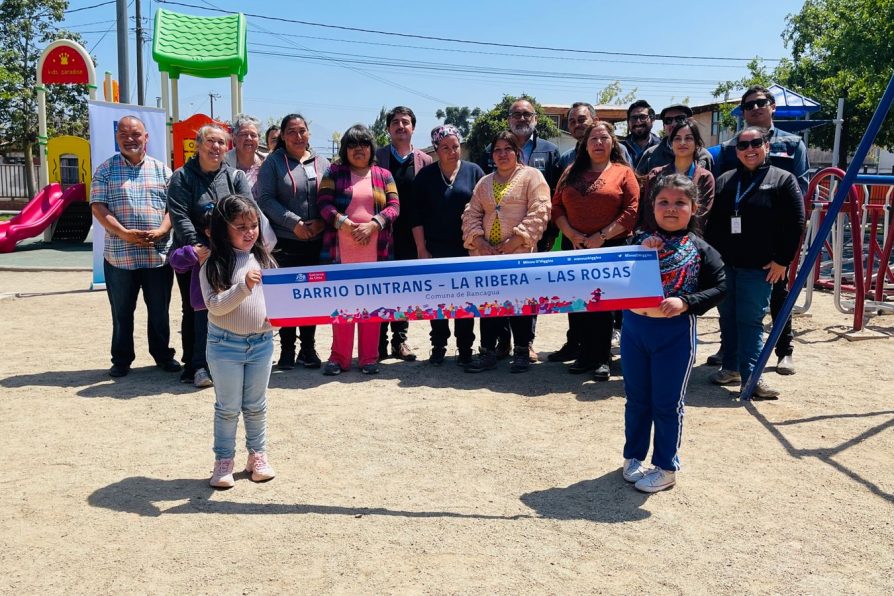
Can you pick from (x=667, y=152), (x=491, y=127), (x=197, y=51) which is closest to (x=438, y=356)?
(x=667, y=152)

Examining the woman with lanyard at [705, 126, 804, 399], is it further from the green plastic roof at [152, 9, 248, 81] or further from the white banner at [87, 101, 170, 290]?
the green plastic roof at [152, 9, 248, 81]

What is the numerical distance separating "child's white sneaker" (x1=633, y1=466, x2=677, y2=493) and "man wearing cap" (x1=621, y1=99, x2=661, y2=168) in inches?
143

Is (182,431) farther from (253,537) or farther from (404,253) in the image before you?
(404,253)

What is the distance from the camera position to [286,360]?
6.42m

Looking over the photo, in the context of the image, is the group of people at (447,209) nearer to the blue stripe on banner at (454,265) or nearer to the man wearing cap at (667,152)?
the man wearing cap at (667,152)

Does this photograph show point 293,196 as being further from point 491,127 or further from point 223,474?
point 491,127

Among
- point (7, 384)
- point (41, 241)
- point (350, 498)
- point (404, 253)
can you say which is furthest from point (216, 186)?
point (41, 241)

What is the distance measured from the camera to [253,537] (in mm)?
3357

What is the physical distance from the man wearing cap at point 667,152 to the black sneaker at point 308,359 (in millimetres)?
3260

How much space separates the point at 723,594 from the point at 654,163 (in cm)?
414

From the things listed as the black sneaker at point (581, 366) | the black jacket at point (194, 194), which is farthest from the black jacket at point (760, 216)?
the black jacket at point (194, 194)

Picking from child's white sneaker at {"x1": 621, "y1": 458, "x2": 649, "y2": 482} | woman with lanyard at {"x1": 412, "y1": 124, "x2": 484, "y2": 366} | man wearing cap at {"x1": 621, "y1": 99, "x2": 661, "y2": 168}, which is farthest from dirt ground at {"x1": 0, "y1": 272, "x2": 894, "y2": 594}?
man wearing cap at {"x1": 621, "y1": 99, "x2": 661, "y2": 168}

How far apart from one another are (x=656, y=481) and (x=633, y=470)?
157 millimetres

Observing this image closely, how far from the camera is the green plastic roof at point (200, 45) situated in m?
13.7
